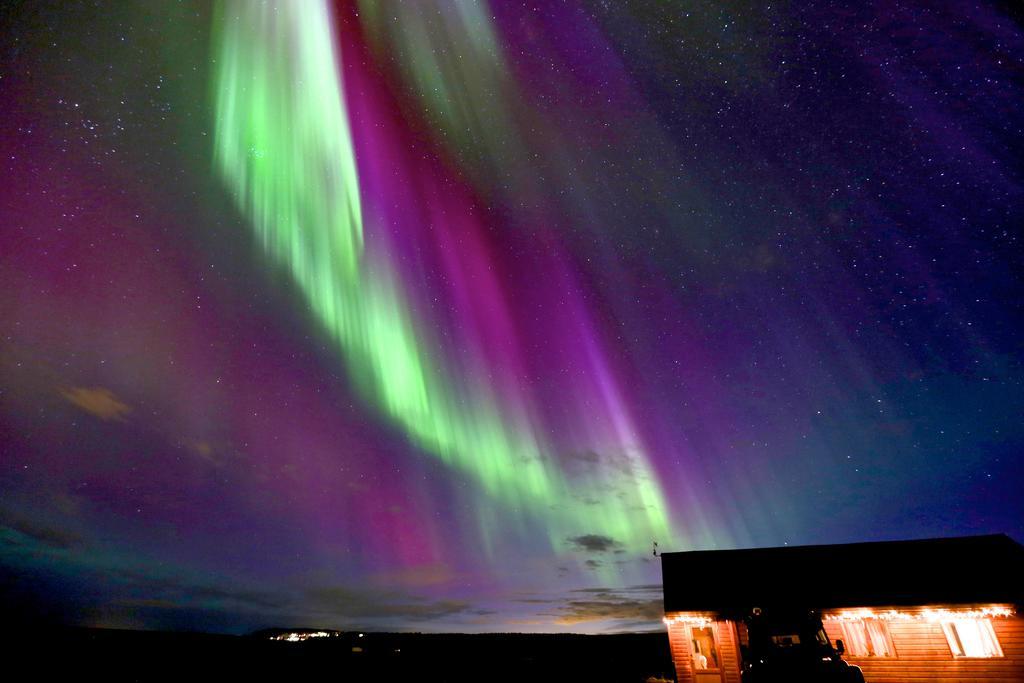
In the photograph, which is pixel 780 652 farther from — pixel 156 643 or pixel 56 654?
pixel 156 643

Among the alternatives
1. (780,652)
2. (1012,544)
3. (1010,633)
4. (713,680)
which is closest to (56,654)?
(713,680)

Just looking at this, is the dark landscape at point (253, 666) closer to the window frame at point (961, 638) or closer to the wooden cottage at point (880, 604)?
the wooden cottage at point (880, 604)

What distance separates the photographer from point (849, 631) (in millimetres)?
15516

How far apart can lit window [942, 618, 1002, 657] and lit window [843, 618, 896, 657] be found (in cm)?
167

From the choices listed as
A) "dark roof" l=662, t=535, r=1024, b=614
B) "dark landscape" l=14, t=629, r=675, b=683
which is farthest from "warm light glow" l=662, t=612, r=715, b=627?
"dark landscape" l=14, t=629, r=675, b=683

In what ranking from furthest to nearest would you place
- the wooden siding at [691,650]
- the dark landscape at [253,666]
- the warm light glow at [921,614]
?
1. the dark landscape at [253,666]
2. the wooden siding at [691,650]
3. the warm light glow at [921,614]

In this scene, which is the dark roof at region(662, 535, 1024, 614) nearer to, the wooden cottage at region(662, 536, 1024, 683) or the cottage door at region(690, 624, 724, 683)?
the wooden cottage at region(662, 536, 1024, 683)

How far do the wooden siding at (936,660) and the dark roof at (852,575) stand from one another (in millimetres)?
1013

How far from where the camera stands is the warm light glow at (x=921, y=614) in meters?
14.0

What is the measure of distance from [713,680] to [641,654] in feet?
77.4

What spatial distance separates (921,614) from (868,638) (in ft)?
6.19

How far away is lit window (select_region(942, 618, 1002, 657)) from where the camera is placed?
46.0 ft

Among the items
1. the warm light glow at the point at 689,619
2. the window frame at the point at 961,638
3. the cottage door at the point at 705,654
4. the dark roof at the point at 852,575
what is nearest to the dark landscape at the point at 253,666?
the cottage door at the point at 705,654

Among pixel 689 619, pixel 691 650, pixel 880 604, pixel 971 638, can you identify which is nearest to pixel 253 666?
pixel 691 650
